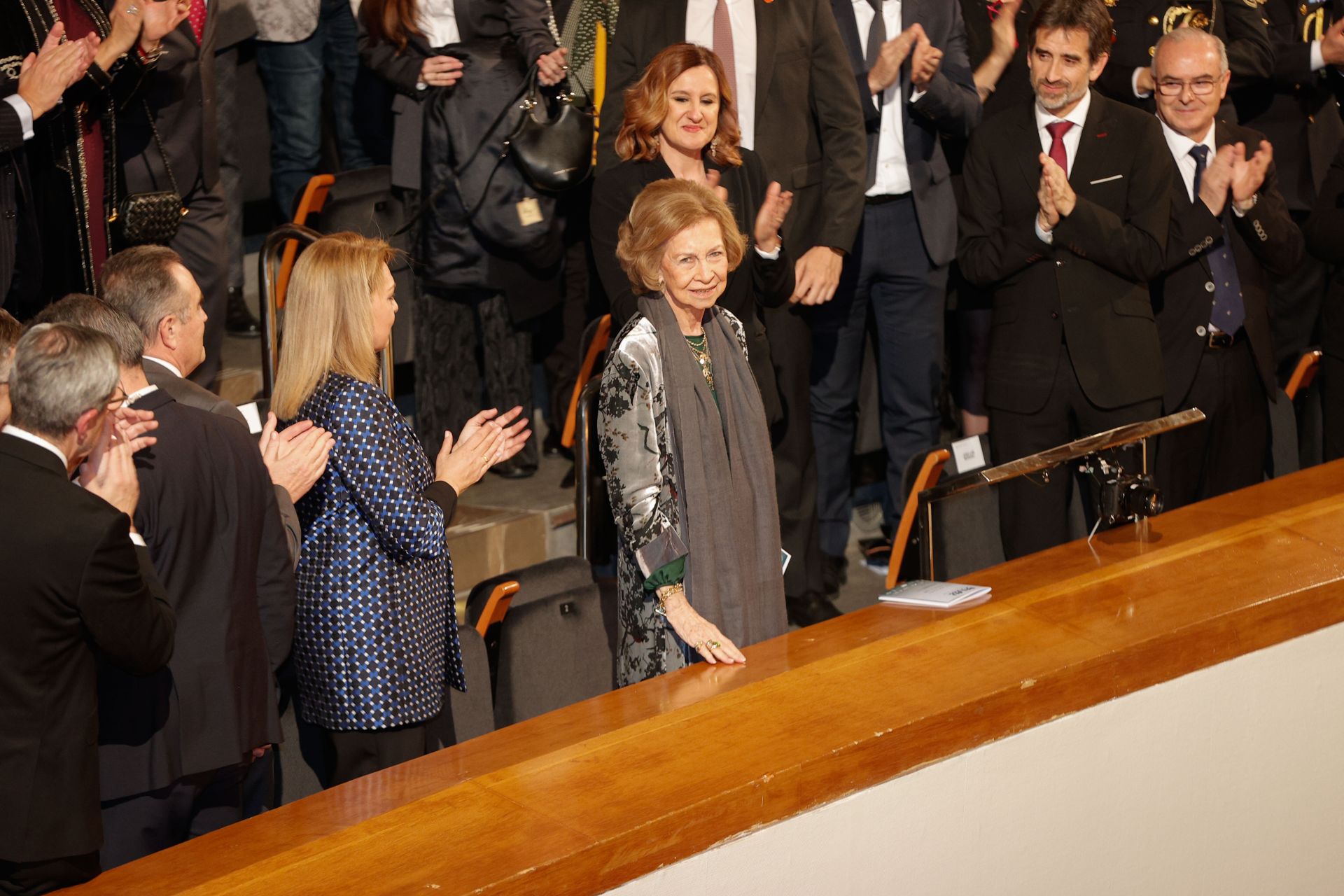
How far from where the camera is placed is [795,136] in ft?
16.0

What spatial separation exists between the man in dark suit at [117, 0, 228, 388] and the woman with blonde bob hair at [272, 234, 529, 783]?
1397mm

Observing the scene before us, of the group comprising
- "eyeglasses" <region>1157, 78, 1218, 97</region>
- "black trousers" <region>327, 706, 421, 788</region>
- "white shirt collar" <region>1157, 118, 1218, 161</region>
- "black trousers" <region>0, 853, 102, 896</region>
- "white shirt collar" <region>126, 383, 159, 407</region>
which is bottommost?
"black trousers" <region>327, 706, 421, 788</region>

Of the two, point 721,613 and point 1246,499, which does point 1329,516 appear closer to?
point 1246,499

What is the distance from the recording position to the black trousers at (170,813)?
2859mm

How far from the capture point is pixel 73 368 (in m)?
2.51

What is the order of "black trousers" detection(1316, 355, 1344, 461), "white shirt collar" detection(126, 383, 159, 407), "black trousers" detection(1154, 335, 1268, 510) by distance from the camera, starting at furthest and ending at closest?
"black trousers" detection(1316, 355, 1344, 461) → "black trousers" detection(1154, 335, 1268, 510) → "white shirt collar" detection(126, 383, 159, 407)

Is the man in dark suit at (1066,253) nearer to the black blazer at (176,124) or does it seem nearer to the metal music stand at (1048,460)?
the metal music stand at (1048,460)

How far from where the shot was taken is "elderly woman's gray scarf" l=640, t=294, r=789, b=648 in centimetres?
342

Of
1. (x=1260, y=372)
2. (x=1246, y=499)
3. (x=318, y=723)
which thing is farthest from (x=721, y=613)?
(x=1260, y=372)

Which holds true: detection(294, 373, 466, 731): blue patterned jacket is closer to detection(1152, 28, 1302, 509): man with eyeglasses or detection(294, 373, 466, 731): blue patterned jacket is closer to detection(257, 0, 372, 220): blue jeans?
detection(1152, 28, 1302, 509): man with eyeglasses

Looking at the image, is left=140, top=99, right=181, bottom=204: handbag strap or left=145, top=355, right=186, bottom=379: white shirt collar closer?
left=145, top=355, right=186, bottom=379: white shirt collar

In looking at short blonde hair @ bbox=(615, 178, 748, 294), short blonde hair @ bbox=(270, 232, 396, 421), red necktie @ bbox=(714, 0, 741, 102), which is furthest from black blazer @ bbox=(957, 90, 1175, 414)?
short blonde hair @ bbox=(270, 232, 396, 421)

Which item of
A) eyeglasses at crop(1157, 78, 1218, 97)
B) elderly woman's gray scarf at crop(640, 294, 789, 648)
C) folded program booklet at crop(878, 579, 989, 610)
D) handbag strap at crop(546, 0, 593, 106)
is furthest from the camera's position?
handbag strap at crop(546, 0, 593, 106)

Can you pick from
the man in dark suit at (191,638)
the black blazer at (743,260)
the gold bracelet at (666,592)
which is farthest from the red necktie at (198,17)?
the gold bracelet at (666,592)
